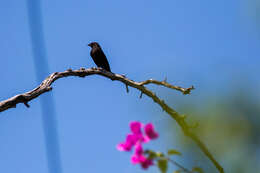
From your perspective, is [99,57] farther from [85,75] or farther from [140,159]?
[140,159]

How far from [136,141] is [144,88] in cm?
221

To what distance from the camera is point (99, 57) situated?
7922 millimetres

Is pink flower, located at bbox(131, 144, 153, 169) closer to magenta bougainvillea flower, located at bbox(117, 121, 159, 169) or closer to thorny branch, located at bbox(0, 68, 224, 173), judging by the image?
magenta bougainvillea flower, located at bbox(117, 121, 159, 169)

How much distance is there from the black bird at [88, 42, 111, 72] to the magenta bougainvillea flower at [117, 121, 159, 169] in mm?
5942

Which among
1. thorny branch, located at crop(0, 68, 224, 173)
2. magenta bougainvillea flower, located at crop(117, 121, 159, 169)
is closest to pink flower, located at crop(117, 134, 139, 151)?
magenta bougainvillea flower, located at crop(117, 121, 159, 169)

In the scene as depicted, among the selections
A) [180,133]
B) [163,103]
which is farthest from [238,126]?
[163,103]

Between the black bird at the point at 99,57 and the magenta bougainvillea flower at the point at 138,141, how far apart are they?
5.94 metres

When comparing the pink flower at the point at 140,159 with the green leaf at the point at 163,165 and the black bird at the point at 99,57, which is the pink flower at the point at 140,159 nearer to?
the green leaf at the point at 163,165

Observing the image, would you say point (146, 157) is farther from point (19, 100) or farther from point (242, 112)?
point (19, 100)

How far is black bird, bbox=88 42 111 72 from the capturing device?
776 centimetres

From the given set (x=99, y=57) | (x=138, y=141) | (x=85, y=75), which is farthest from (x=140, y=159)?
(x=99, y=57)

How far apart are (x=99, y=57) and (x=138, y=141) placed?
20.3 ft

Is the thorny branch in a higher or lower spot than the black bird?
lower

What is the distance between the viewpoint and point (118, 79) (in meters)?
4.27
